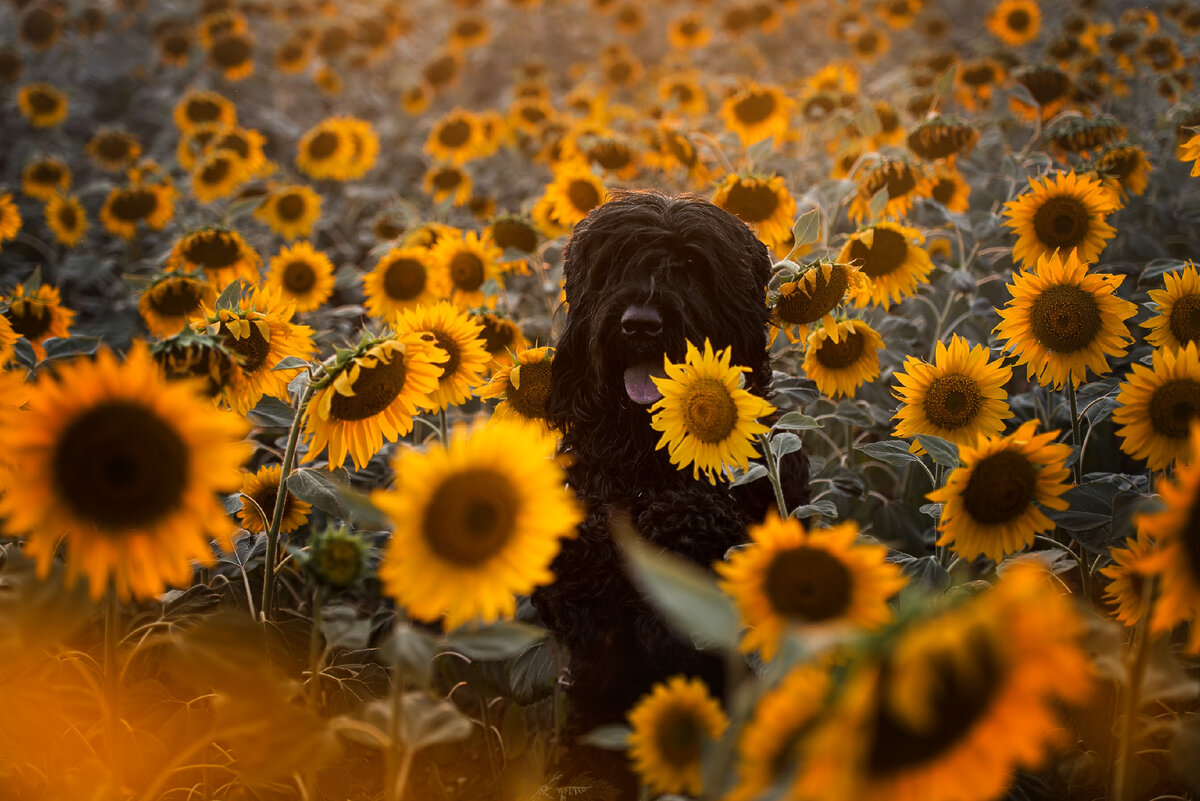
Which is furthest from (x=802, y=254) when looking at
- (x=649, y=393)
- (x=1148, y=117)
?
(x=1148, y=117)

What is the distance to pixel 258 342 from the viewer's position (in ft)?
6.18

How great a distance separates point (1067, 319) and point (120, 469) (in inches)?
75.1

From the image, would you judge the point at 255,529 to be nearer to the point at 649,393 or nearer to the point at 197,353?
the point at 197,353

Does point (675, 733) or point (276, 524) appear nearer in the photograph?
point (675, 733)

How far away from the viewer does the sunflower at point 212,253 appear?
2.81 meters

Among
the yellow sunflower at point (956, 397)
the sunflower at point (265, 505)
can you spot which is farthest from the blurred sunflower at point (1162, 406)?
the sunflower at point (265, 505)

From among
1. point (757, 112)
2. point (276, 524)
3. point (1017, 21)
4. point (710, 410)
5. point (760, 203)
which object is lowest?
point (276, 524)

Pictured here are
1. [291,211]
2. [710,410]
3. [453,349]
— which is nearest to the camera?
[710,410]

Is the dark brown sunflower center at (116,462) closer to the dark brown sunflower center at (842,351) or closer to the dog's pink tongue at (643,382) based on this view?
the dog's pink tongue at (643,382)

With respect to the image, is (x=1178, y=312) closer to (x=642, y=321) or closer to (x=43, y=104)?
(x=642, y=321)

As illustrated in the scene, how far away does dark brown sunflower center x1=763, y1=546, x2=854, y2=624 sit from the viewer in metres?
1.01

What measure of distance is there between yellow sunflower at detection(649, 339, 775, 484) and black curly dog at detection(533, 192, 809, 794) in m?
0.22

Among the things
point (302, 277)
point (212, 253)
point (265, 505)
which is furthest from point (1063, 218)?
point (212, 253)

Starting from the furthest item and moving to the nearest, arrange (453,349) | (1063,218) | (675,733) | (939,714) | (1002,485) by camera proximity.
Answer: (1063,218) < (453,349) < (1002,485) < (675,733) < (939,714)
